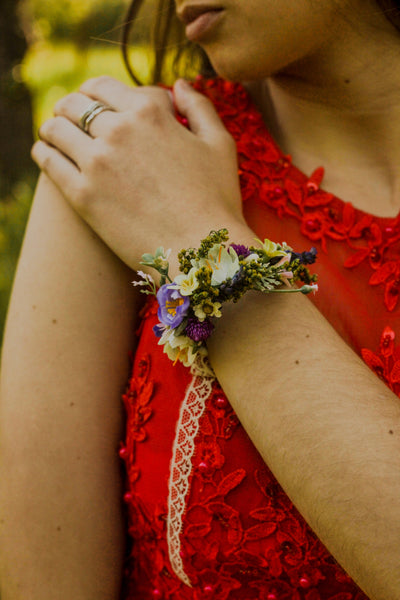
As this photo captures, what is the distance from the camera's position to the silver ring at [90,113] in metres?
1.18

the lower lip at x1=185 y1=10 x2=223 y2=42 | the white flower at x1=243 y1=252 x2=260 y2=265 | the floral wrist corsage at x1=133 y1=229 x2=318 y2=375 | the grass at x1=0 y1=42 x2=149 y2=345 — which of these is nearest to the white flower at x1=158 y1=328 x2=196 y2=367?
the floral wrist corsage at x1=133 y1=229 x2=318 y2=375

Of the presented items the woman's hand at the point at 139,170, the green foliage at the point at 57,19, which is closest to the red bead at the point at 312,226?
the woman's hand at the point at 139,170

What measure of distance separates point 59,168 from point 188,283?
418 millimetres

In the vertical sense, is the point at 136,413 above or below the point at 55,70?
above

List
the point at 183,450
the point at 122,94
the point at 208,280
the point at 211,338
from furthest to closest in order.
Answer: the point at 122,94, the point at 183,450, the point at 211,338, the point at 208,280

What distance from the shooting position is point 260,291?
0.99 m

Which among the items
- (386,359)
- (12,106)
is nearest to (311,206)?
(386,359)

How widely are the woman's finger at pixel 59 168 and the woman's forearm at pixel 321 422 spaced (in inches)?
14.5

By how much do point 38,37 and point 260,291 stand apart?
11.7 feet

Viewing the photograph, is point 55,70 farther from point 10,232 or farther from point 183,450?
point 183,450

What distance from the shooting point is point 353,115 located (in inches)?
52.8

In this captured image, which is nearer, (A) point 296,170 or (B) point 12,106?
(A) point 296,170

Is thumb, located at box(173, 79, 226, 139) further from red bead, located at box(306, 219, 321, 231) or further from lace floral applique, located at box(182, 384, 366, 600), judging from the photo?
lace floral applique, located at box(182, 384, 366, 600)

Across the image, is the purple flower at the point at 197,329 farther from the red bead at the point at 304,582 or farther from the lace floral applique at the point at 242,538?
the red bead at the point at 304,582
